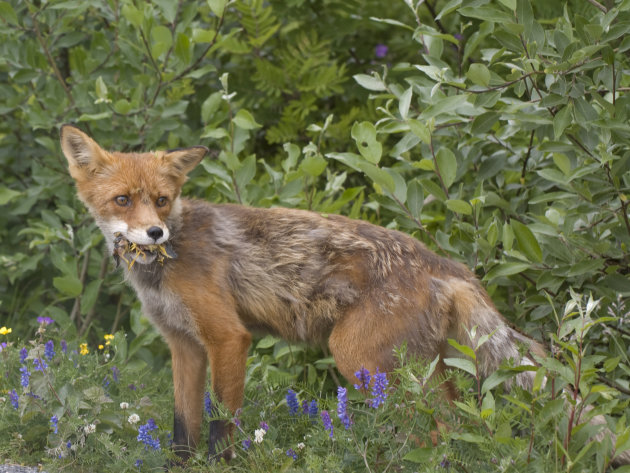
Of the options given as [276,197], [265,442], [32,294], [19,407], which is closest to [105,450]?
[19,407]

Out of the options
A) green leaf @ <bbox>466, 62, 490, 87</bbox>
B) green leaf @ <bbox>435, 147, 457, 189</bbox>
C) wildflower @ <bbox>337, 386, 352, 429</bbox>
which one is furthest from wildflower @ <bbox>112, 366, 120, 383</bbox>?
green leaf @ <bbox>466, 62, 490, 87</bbox>

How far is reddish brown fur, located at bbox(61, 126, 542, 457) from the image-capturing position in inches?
156

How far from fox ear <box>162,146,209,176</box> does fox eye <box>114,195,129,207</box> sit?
1.18 feet

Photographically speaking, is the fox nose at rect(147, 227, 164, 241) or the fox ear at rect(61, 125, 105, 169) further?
the fox ear at rect(61, 125, 105, 169)

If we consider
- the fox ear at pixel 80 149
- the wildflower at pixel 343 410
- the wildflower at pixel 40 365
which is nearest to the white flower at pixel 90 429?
the wildflower at pixel 40 365

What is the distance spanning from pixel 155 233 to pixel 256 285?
25.4 inches

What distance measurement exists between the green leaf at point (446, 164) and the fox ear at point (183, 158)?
1.36 metres

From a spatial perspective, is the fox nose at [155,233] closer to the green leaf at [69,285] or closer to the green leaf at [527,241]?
the green leaf at [527,241]

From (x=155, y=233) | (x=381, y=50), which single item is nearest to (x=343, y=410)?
(x=155, y=233)

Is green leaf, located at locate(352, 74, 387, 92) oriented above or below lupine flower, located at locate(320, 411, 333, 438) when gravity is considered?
above

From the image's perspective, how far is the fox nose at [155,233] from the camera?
3.95 meters

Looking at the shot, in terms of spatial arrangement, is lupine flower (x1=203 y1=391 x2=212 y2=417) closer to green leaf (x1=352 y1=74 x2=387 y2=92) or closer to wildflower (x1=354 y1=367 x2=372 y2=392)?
wildflower (x1=354 y1=367 x2=372 y2=392)

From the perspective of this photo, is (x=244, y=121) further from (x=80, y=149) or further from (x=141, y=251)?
(x=141, y=251)

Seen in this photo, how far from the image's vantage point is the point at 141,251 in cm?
414
